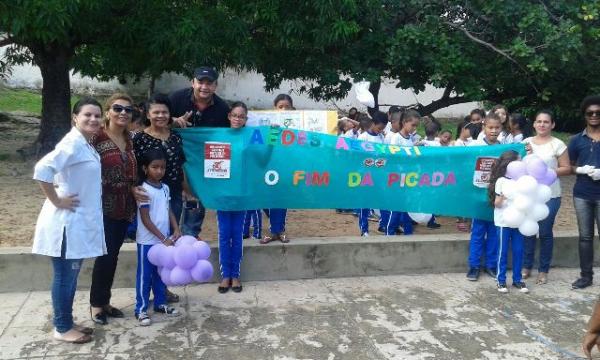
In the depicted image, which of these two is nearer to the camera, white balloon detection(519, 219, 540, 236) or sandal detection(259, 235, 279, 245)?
white balloon detection(519, 219, 540, 236)

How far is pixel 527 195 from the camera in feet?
16.8

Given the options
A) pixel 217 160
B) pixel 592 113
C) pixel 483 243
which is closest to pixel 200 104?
pixel 217 160

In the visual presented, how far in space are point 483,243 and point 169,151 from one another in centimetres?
330

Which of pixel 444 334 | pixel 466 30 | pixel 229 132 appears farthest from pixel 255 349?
pixel 466 30

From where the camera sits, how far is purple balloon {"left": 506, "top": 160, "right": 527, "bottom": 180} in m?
5.20

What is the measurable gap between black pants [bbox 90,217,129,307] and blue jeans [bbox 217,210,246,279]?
99 cm

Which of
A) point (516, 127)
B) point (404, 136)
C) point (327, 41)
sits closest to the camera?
point (404, 136)

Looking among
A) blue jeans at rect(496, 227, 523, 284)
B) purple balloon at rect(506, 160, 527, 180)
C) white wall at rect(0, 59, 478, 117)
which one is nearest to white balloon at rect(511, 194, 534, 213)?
purple balloon at rect(506, 160, 527, 180)

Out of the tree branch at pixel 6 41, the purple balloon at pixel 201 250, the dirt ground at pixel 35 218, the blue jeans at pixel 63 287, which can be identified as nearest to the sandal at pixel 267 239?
the dirt ground at pixel 35 218

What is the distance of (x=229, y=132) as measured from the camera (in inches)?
207

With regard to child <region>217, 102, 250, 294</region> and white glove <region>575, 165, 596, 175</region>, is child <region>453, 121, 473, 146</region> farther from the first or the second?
child <region>217, 102, 250, 294</region>

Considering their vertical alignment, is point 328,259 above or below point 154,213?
below

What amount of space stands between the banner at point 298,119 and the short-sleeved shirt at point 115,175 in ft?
5.23

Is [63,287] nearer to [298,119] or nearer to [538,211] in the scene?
[298,119]
